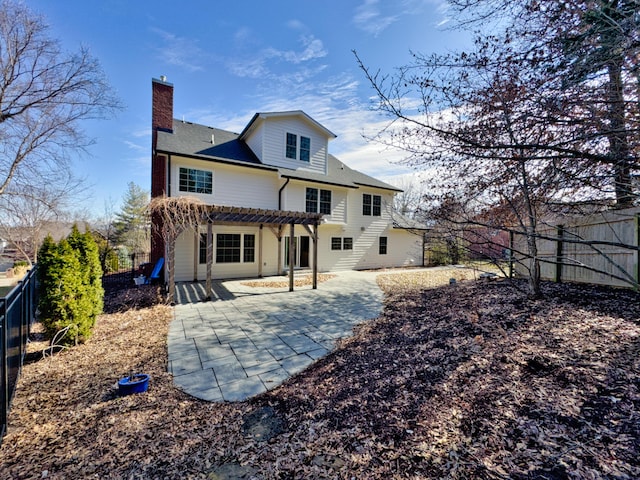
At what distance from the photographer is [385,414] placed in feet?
8.73

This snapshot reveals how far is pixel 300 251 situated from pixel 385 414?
1188 centimetres

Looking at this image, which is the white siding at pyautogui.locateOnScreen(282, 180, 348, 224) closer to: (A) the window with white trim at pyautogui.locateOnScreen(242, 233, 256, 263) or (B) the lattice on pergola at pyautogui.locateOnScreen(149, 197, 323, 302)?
(A) the window with white trim at pyautogui.locateOnScreen(242, 233, 256, 263)

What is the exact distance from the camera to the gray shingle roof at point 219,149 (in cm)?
1073

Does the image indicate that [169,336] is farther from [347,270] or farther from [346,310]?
[347,270]

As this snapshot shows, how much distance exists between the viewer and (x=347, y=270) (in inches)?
609

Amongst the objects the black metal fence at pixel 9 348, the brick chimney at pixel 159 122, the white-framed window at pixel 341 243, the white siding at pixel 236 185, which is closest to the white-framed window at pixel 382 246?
the white-framed window at pixel 341 243

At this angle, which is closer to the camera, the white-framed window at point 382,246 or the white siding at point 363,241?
the white siding at point 363,241

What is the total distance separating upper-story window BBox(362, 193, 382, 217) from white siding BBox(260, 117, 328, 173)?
10.6ft

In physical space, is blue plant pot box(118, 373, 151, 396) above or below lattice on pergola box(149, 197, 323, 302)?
below

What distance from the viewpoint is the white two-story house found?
10.9 meters

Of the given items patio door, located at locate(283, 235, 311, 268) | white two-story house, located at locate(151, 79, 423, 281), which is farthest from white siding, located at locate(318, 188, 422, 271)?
patio door, located at locate(283, 235, 311, 268)

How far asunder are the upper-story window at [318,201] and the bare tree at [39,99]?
32.8 ft

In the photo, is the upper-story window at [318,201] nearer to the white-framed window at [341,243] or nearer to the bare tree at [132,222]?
the white-framed window at [341,243]

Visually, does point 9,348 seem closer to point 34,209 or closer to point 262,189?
point 262,189
